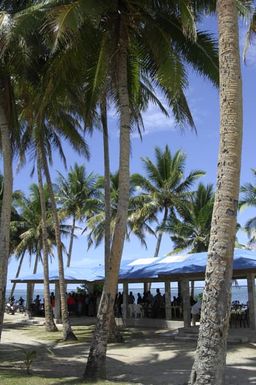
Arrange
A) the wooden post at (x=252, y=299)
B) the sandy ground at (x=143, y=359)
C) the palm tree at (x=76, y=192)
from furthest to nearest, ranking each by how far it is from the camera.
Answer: the palm tree at (x=76, y=192) < the wooden post at (x=252, y=299) < the sandy ground at (x=143, y=359)

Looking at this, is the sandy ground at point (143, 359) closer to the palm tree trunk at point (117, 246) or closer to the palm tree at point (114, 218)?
the palm tree trunk at point (117, 246)

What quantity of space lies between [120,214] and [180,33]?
205 inches

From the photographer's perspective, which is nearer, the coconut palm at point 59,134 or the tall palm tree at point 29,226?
the coconut palm at point 59,134

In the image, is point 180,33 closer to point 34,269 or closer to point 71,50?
point 71,50

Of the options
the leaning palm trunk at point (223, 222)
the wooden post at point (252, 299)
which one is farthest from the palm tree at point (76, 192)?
the leaning palm trunk at point (223, 222)

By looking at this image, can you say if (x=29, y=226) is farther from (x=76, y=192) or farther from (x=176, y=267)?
(x=176, y=267)

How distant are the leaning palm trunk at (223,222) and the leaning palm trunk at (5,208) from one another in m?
8.91

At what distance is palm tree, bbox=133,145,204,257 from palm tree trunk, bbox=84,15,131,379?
21.3 meters

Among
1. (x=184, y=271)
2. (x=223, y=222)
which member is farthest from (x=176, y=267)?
(x=223, y=222)

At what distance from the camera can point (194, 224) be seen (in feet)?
111

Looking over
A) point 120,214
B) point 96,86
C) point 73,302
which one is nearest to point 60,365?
point 120,214

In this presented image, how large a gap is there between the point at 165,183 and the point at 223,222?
91.8ft

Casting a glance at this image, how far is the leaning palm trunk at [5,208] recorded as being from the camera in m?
14.5

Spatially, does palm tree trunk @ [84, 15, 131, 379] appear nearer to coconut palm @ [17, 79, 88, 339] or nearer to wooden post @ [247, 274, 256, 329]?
coconut palm @ [17, 79, 88, 339]
